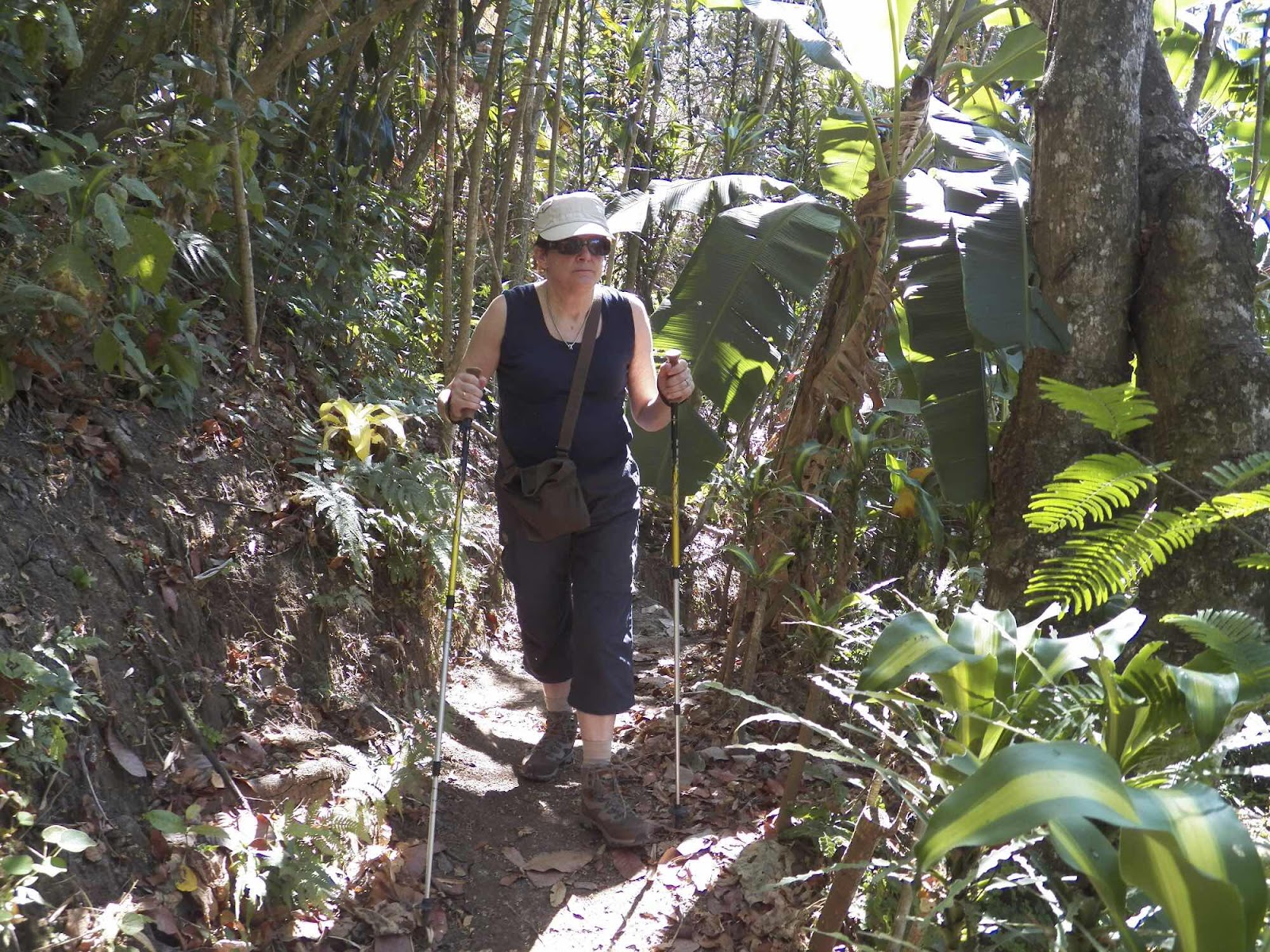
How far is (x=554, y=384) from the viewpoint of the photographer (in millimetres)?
3871

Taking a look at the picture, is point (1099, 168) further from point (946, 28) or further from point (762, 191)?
point (762, 191)

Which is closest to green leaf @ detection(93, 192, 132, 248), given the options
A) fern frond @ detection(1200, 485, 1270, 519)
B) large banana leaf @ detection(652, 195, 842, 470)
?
large banana leaf @ detection(652, 195, 842, 470)

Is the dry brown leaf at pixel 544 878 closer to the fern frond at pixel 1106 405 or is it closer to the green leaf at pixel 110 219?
the fern frond at pixel 1106 405

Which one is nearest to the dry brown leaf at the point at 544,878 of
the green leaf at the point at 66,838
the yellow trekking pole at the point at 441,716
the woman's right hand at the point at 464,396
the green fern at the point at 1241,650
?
the yellow trekking pole at the point at 441,716

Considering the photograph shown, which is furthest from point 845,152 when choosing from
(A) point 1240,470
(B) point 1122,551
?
(B) point 1122,551

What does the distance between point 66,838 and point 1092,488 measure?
2765 mm

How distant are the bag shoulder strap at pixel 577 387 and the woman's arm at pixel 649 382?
239 mm

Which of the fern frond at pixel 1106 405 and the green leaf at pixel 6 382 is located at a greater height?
the fern frond at pixel 1106 405

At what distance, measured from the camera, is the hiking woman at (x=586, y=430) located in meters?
3.82

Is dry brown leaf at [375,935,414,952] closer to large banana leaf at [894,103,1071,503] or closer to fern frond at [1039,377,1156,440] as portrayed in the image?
large banana leaf at [894,103,1071,503]

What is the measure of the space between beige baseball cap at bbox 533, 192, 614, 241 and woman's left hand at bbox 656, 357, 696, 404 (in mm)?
563

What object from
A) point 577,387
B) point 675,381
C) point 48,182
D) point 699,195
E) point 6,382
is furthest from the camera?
point 699,195

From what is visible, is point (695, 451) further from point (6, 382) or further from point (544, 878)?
point (6, 382)

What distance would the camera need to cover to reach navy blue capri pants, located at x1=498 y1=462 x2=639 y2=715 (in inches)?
155
